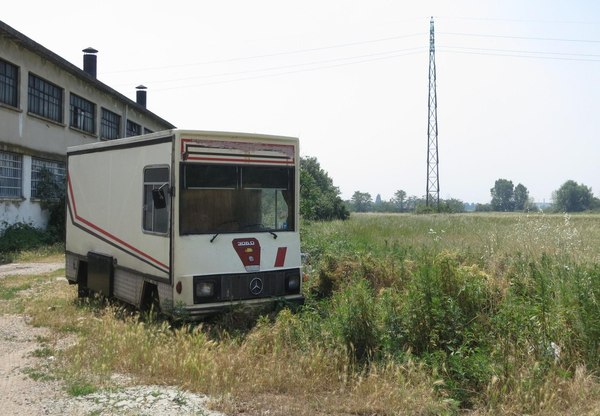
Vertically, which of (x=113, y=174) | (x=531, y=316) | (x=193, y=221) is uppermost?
(x=113, y=174)

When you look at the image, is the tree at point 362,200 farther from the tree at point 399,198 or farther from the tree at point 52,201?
the tree at point 52,201

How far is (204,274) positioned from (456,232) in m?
10.3

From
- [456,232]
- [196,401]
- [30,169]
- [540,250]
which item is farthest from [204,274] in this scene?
[30,169]

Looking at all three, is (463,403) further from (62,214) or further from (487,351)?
(62,214)

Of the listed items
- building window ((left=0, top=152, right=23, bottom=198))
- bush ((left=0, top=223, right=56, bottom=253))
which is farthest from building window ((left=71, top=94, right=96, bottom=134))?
bush ((left=0, top=223, right=56, bottom=253))

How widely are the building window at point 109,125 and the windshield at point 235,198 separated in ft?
81.5

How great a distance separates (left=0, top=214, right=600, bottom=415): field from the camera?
5555 mm

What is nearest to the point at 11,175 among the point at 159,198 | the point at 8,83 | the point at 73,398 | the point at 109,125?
the point at 8,83

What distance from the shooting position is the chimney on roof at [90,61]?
1281 inches

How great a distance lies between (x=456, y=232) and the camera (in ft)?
54.1

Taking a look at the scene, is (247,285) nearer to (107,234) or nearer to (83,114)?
(107,234)

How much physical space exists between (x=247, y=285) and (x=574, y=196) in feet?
370

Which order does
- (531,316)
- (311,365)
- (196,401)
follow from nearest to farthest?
(196,401)
(311,365)
(531,316)

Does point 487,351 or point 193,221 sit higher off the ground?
point 193,221
